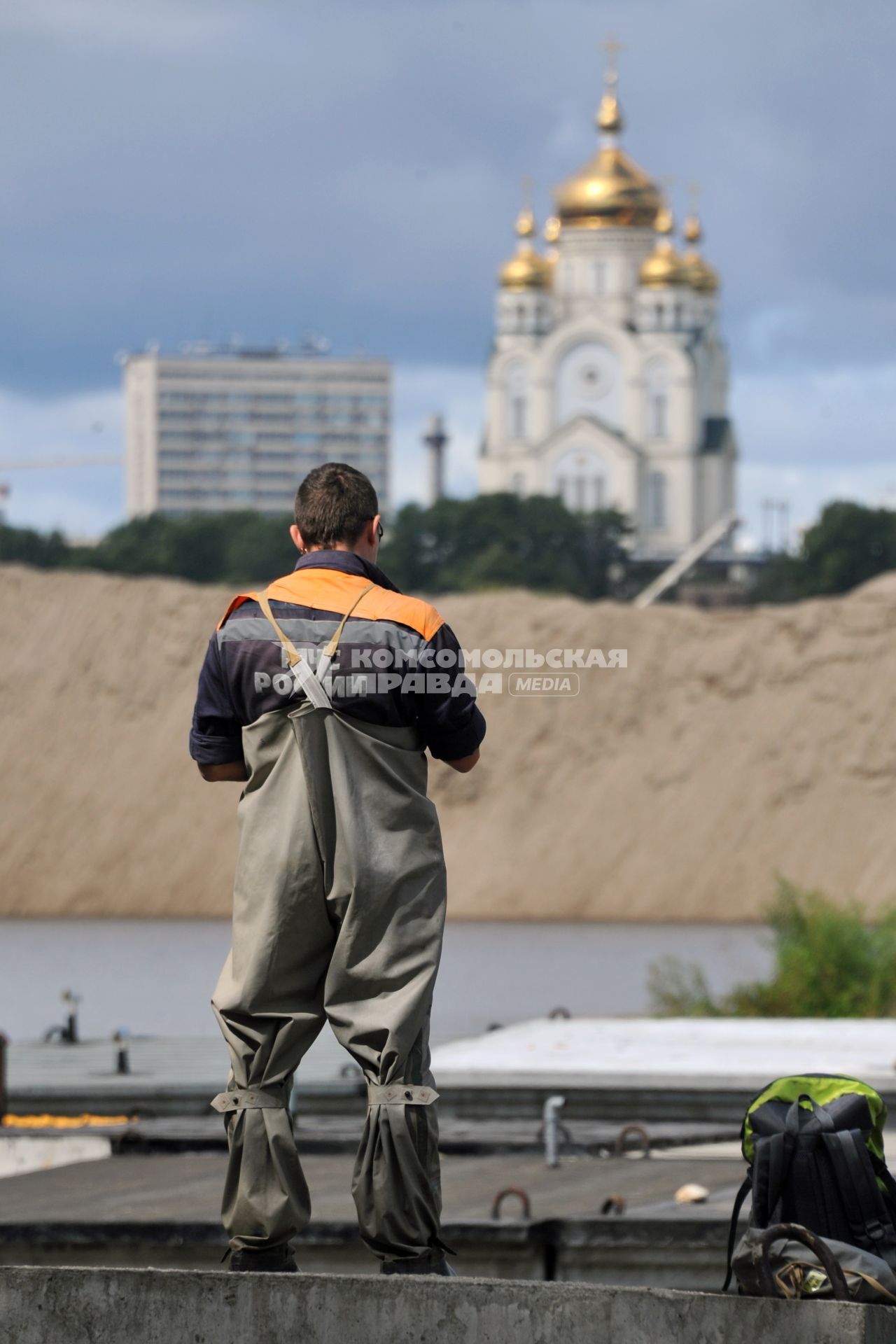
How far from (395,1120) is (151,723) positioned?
168 feet

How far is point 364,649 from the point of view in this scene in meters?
4.01

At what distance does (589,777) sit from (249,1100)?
46547 mm

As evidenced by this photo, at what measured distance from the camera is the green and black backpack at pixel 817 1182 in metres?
3.93

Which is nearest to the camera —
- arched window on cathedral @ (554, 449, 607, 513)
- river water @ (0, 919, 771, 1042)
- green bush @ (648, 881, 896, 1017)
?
green bush @ (648, 881, 896, 1017)

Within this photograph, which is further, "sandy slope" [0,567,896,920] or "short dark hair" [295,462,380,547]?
"sandy slope" [0,567,896,920]

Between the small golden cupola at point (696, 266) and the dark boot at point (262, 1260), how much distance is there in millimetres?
104096

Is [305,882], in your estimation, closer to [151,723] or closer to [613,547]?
[151,723]

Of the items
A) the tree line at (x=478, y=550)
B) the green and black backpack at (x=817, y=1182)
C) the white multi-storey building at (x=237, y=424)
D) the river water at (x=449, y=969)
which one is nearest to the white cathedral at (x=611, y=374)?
the tree line at (x=478, y=550)

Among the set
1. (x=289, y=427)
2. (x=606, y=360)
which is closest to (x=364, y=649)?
(x=606, y=360)

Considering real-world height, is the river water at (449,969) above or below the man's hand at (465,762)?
below

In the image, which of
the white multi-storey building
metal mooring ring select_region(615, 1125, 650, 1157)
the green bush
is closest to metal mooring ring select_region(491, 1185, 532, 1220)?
metal mooring ring select_region(615, 1125, 650, 1157)

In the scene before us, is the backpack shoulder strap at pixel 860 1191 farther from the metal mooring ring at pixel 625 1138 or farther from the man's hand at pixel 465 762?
the metal mooring ring at pixel 625 1138

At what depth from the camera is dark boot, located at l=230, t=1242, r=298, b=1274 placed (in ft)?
12.7

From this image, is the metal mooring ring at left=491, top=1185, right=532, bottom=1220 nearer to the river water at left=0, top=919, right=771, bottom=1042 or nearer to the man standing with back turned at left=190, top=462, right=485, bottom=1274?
the man standing with back turned at left=190, top=462, right=485, bottom=1274
